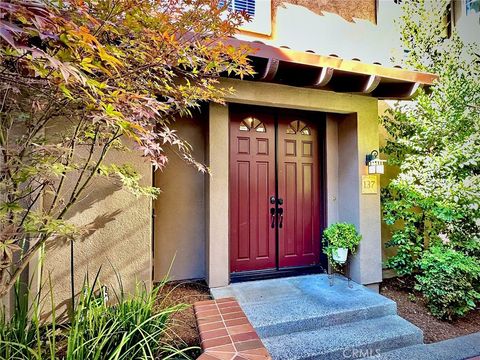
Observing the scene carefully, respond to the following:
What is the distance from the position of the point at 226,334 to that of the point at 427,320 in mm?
3092

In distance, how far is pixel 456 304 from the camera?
3.50 m

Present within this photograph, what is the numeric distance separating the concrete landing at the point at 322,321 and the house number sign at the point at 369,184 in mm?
1549

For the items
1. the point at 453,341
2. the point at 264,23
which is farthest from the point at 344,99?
the point at 453,341

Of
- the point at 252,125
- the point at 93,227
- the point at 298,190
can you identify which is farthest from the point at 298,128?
the point at 93,227

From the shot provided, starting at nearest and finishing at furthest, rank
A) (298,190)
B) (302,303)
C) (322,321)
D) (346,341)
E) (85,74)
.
Result: 1. (85,74)
2. (346,341)
3. (322,321)
4. (302,303)
5. (298,190)

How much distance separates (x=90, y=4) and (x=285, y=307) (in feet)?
11.5

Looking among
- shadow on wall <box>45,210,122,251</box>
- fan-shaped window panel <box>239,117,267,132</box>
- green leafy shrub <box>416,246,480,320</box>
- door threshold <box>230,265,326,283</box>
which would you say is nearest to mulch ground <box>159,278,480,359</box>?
green leafy shrub <box>416,246,480,320</box>

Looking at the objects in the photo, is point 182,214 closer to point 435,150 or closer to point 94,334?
point 94,334

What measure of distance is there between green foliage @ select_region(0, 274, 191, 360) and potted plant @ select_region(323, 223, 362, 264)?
2649 mm

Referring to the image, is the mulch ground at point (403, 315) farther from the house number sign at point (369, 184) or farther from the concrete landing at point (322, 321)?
the house number sign at point (369, 184)

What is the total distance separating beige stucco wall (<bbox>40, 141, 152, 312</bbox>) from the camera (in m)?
2.87

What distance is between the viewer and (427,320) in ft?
11.4

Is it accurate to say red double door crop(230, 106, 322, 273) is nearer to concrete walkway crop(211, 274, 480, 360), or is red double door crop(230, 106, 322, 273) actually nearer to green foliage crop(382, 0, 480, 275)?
concrete walkway crop(211, 274, 480, 360)

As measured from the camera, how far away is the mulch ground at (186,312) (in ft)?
7.79
